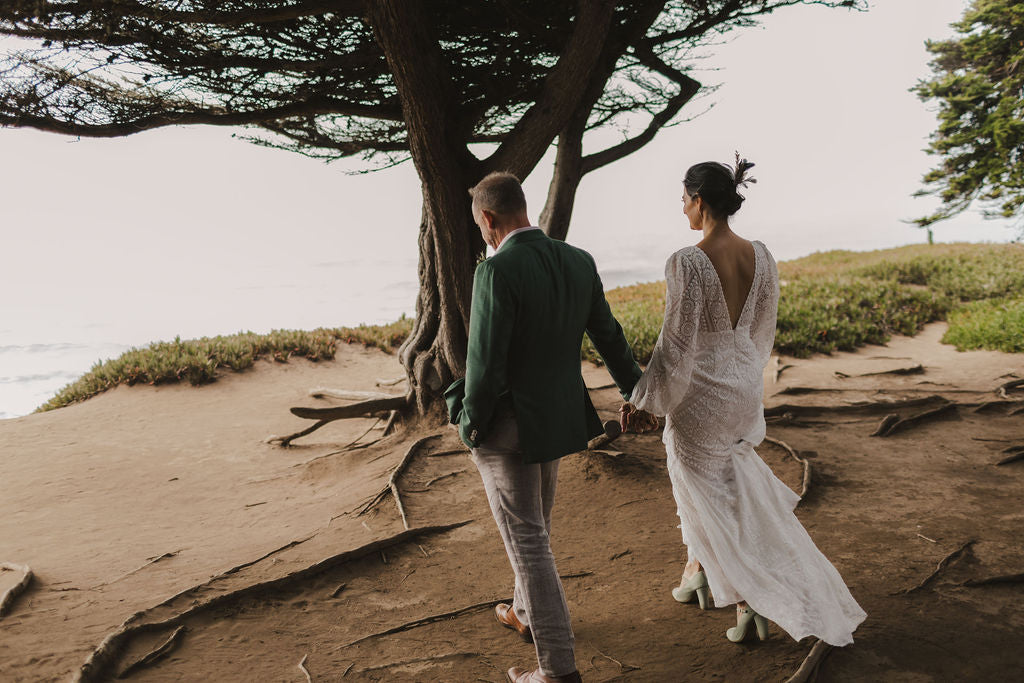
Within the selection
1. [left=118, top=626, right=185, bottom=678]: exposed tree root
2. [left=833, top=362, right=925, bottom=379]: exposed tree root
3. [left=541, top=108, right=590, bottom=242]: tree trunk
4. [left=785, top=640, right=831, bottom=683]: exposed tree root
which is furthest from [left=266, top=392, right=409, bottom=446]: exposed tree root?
[left=833, top=362, right=925, bottom=379]: exposed tree root

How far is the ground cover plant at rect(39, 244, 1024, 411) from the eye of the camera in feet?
38.3

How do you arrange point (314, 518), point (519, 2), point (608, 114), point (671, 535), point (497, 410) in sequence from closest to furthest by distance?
point (497, 410), point (671, 535), point (314, 518), point (519, 2), point (608, 114)

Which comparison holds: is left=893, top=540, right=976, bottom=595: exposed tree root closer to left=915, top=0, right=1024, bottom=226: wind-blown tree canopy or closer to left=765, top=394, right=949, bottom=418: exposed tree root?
left=765, top=394, right=949, bottom=418: exposed tree root

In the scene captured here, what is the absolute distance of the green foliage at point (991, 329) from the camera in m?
11.6

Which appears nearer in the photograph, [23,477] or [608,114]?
[23,477]

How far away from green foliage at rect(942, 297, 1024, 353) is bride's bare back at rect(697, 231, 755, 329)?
10757mm

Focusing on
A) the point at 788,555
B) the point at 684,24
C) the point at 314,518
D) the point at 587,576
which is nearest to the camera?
the point at 788,555

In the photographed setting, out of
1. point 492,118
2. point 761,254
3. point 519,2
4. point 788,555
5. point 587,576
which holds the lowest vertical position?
point 587,576

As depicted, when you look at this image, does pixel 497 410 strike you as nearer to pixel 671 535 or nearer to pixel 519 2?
pixel 671 535

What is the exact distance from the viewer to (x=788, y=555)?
10.4 feet

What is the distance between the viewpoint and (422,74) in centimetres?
576

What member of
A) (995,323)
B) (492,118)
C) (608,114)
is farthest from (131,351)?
(995,323)

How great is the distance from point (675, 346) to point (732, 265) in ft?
1.47

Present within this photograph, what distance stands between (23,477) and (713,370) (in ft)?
26.4
